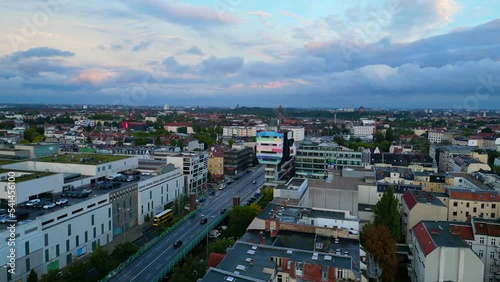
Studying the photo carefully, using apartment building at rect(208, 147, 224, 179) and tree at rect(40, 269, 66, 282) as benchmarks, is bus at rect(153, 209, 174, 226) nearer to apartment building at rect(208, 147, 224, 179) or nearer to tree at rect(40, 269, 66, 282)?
tree at rect(40, 269, 66, 282)

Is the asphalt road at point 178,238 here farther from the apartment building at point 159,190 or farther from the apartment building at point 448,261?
the apartment building at point 448,261

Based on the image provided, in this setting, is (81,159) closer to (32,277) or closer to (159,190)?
(159,190)

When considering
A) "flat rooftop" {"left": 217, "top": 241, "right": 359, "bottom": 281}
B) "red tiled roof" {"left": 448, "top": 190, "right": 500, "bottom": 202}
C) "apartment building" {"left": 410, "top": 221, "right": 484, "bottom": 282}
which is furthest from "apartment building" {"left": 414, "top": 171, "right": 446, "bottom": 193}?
"flat rooftop" {"left": 217, "top": 241, "right": 359, "bottom": 281}

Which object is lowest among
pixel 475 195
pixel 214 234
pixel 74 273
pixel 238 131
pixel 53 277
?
pixel 214 234

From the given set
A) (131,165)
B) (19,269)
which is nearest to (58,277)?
(19,269)

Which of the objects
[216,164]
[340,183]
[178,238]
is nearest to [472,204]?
[340,183]

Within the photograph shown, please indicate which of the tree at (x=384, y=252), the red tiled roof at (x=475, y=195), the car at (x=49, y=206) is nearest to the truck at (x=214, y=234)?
the car at (x=49, y=206)
